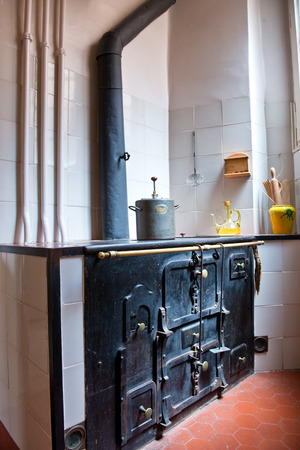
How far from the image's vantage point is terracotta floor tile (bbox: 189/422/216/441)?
48.7 inches

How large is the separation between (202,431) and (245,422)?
200mm

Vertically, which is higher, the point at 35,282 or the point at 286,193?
the point at 286,193

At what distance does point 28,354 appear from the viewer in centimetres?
106

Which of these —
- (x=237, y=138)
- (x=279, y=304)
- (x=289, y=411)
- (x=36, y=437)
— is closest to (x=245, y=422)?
(x=289, y=411)

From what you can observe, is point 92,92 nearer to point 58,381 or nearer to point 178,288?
point 178,288

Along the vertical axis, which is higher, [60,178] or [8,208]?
[60,178]

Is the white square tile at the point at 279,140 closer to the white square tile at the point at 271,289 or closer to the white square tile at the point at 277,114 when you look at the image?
the white square tile at the point at 277,114

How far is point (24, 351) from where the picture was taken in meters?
1.09

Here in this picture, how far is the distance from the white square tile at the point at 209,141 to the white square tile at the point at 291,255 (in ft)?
2.41

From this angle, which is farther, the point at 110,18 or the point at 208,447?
the point at 110,18

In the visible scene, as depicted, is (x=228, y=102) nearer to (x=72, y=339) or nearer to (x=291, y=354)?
(x=291, y=354)

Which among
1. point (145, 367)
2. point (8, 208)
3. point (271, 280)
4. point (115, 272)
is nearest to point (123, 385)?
point (145, 367)

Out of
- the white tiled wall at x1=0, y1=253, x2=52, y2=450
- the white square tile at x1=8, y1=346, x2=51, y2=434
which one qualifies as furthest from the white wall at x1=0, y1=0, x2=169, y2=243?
the white square tile at x1=8, y1=346, x2=51, y2=434

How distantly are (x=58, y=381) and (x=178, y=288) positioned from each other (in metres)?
0.56
